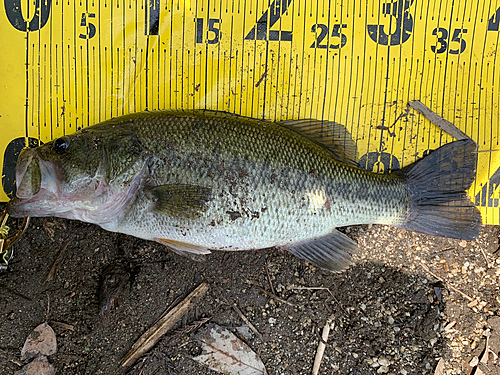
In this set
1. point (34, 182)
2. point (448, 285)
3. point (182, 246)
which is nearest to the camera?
point (34, 182)

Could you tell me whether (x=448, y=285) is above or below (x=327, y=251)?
below

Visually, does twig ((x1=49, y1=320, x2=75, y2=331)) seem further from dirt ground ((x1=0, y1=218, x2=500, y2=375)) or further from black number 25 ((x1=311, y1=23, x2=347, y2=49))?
black number 25 ((x1=311, y1=23, x2=347, y2=49))

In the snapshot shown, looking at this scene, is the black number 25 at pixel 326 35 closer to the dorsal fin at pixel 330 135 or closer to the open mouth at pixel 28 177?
the dorsal fin at pixel 330 135

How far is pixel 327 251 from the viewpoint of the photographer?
2395 millimetres

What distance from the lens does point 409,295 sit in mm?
2594

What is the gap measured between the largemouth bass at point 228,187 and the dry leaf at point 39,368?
1.19m

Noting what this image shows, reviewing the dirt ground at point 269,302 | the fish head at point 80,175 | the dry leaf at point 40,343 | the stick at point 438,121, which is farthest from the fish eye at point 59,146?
the stick at point 438,121

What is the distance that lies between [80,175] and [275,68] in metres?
1.57

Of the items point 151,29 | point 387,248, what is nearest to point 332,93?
point 387,248

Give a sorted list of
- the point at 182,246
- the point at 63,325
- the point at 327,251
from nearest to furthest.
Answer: the point at 182,246 → the point at 327,251 → the point at 63,325

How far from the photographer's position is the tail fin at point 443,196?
7.85 feet

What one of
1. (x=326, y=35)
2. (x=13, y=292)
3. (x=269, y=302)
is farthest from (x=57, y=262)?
(x=326, y=35)

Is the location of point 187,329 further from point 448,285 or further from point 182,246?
point 448,285

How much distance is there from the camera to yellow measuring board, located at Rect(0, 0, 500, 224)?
254cm
